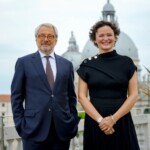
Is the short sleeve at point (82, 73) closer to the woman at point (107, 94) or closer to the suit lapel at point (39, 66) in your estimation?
the woman at point (107, 94)

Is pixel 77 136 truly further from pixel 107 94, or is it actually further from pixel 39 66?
pixel 39 66

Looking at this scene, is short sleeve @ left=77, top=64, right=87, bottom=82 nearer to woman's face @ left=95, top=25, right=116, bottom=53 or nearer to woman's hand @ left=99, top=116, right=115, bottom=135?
woman's face @ left=95, top=25, right=116, bottom=53

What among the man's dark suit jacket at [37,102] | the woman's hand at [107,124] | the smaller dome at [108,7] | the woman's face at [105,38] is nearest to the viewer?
the man's dark suit jacket at [37,102]

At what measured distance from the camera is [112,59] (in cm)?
395

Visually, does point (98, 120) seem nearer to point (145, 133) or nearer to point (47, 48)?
point (47, 48)

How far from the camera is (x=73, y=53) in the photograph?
8369cm

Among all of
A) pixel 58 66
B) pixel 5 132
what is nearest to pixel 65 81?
pixel 58 66

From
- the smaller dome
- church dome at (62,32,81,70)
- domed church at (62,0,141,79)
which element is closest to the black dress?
domed church at (62,0,141,79)

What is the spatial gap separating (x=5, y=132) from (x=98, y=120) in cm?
108

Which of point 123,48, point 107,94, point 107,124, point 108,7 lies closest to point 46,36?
point 107,94

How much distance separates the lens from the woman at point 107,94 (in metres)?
3.82

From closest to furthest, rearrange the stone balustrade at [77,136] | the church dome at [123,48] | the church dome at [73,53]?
the stone balustrade at [77,136], the church dome at [123,48], the church dome at [73,53]

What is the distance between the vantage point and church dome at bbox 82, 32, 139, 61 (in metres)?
72.2

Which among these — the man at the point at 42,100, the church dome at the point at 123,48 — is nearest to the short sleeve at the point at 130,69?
the man at the point at 42,100
